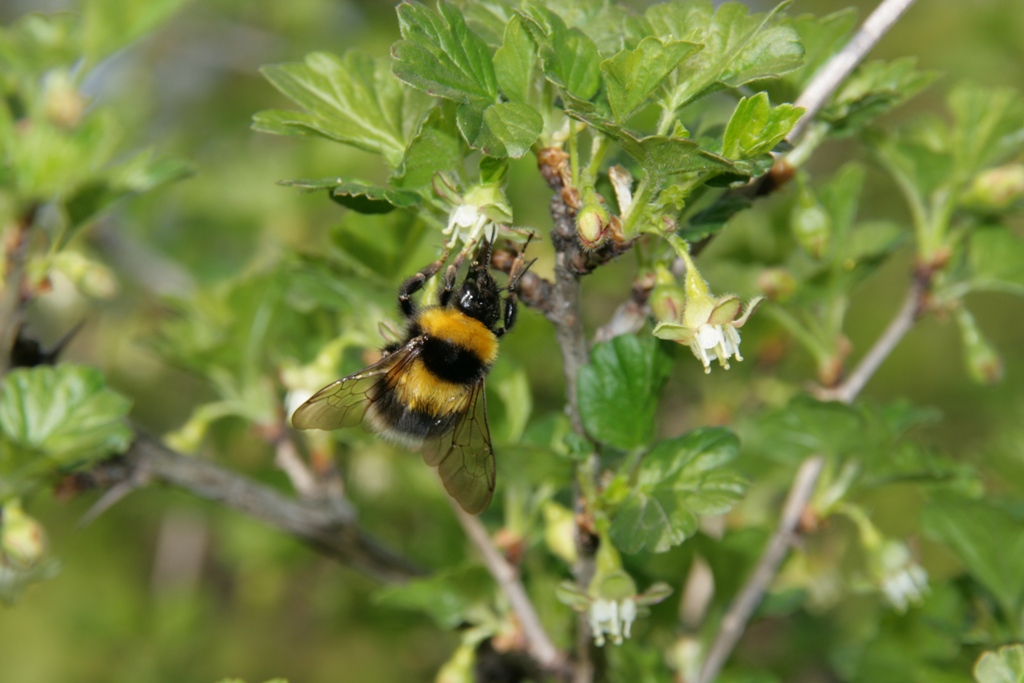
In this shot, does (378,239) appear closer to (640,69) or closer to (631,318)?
(631,318)

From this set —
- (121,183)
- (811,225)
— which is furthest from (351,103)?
(811,225)

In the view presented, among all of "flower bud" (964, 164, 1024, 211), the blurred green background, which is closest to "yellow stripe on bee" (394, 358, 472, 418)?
the blurred green background

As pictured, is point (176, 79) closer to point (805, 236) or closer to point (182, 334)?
point (182, 334)

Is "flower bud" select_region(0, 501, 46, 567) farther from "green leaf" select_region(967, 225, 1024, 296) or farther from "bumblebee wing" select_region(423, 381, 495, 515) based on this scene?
"green leaf" select_region(967, 225, 1024, 296)

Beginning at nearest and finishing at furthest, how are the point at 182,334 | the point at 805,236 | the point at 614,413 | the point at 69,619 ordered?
the point at 614,413
the point at 805,236
the point at 182,334
the point at 69,619

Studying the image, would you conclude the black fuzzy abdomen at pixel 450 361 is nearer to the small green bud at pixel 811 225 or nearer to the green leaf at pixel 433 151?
the green leaf at pixel 433 151

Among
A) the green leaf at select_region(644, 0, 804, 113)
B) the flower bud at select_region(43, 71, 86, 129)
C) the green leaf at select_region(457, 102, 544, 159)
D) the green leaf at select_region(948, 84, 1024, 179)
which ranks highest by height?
the green leaf at select_region(644, 0, 804, 113)

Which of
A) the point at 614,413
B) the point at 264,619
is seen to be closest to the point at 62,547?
the point at 264,619
